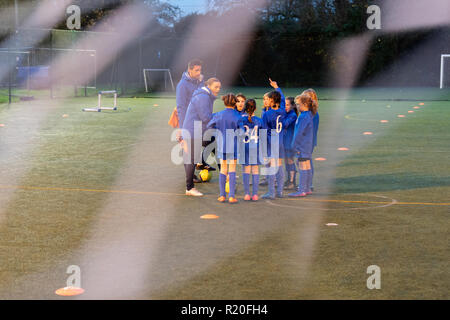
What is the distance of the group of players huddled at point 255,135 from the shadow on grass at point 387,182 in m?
0.64

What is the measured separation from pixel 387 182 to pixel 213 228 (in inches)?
142

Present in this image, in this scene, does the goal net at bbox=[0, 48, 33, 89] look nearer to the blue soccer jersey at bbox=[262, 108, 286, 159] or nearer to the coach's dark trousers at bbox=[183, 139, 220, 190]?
the coach's dark trousers at bbox=[183, 139, 220, 190]

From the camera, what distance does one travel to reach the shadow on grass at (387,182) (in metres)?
9.60

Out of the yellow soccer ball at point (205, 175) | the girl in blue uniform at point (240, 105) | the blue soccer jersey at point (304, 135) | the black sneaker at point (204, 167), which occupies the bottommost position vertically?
the yellow soccer ball at point (205, 175)

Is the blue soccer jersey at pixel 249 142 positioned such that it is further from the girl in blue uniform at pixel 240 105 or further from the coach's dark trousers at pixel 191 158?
the coach's dark trousers at pixel 191 158

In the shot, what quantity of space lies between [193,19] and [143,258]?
4850 cm

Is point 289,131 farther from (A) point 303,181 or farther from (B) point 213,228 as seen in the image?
(B) point 213,228

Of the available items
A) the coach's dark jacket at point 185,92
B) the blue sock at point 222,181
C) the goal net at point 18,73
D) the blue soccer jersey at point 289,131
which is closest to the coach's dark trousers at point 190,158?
the blue sock at point 222,181

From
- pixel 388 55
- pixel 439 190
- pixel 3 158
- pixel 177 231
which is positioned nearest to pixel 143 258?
pixel 177 231

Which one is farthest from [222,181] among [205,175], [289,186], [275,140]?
[205,175]

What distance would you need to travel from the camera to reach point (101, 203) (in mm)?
8711

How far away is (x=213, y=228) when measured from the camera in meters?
7.34

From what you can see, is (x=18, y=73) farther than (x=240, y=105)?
Yes

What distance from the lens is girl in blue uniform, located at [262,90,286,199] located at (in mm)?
8894
